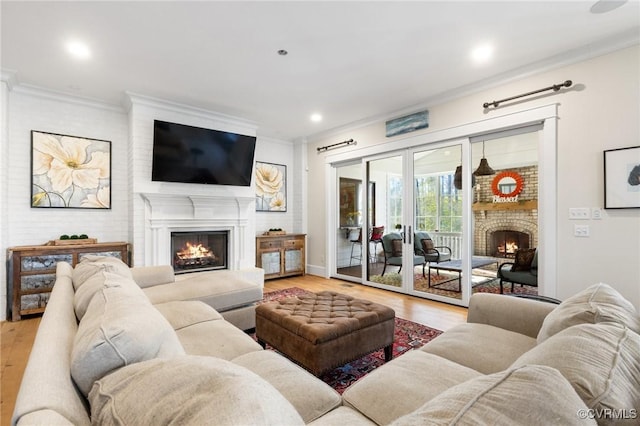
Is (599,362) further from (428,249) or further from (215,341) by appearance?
(428,249)

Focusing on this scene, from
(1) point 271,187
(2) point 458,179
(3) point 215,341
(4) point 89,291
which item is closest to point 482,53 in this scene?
(2) point 458,179

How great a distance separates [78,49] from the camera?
2.90 metres

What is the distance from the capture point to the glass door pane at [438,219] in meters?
4.05

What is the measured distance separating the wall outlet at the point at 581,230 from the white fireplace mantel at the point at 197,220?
13.9 ft

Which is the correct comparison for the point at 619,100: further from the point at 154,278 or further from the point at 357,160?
the point at 154,278

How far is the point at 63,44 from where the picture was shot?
2.82m

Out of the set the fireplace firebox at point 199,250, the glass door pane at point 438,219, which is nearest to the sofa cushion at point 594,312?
the glass door pane at point 438,219

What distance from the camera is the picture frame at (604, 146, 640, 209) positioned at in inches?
105

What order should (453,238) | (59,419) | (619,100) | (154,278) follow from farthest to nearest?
(453,238), (154,278), (619,100), (59,419)

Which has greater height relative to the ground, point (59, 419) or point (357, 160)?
point (357, 160)

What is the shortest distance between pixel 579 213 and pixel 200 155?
4578 millimetres

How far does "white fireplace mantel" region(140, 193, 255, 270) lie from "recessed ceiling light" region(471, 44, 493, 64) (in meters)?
3.63

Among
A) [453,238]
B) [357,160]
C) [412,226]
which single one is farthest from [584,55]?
[357,160]

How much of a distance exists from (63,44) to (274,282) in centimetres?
410
